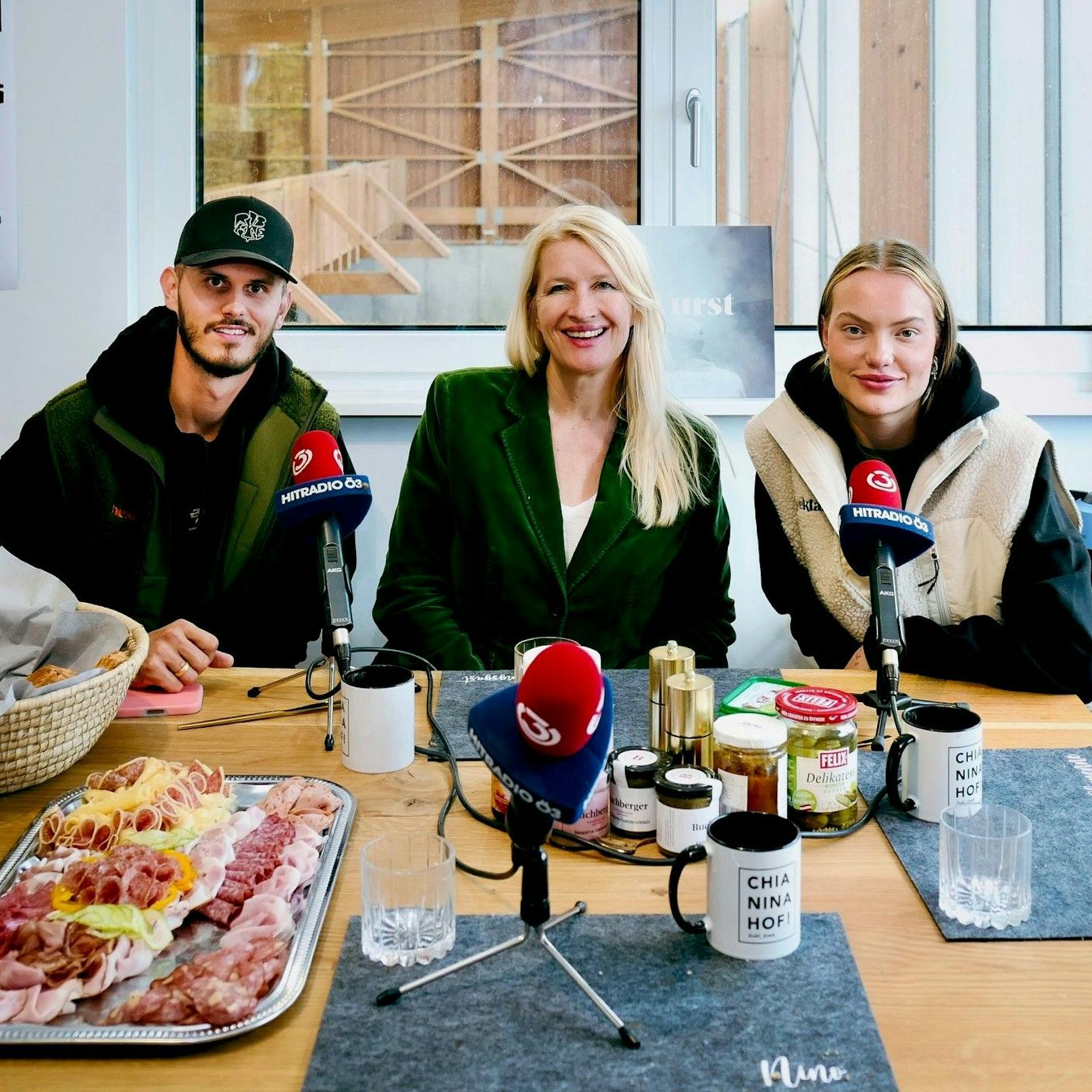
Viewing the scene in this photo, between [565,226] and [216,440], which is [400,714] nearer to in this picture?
[216,440]

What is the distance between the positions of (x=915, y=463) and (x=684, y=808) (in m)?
1.02

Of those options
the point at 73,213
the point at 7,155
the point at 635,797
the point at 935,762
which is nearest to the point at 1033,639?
the point at 935,762

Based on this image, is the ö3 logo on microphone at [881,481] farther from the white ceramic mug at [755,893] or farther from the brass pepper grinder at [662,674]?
the white ceramic mug at [755,893]

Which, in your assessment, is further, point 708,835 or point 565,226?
point 565,226

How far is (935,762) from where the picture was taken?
1.11 meters

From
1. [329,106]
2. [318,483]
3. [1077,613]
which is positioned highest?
[329,106]

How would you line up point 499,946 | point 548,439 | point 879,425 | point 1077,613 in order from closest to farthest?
point 499,946, point 1077,613, point 879,425, point 548,439

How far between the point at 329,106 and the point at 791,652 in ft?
5.59

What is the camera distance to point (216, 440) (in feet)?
6.59

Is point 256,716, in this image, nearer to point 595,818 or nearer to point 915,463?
point 595,818

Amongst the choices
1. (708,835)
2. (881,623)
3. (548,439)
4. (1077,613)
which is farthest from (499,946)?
(548,439)

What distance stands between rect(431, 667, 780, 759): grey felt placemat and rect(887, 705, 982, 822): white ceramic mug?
25 cm

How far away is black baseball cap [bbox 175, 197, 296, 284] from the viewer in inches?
75.8

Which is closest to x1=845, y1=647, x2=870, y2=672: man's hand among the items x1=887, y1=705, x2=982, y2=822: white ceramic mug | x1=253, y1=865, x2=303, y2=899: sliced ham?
x1=887, y1=705, x2=982, y2=822: white ceramic mug
